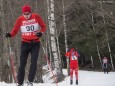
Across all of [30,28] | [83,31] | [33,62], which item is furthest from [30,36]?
[83,31]

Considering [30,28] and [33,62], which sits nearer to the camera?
[33,62]

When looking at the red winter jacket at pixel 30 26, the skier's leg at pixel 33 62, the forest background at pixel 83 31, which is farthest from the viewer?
the forest background at pixel 83 31

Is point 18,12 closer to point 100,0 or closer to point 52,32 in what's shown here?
point 52,32

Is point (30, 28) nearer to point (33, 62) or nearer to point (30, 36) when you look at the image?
point (30, 36)

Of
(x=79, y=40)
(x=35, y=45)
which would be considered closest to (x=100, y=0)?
(x=79, y=40)

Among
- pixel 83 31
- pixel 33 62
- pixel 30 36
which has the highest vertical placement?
pixel 30 36

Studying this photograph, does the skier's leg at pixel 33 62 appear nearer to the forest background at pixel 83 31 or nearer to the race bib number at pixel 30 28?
the race bib number at pixel 30 28

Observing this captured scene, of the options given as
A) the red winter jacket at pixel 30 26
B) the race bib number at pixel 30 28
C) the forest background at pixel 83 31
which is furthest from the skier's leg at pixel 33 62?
the forest background at pixel 83 31

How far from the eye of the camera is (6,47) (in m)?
16.8

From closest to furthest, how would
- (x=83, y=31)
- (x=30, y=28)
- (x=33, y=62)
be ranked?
(x=33, y=62)
(x=30, y=28)
(x=83, y=31)

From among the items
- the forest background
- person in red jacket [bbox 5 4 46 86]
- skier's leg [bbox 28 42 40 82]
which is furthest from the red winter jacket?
the forest background

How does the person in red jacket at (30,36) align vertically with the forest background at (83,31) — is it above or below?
above

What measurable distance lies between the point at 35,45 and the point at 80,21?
1256 inches

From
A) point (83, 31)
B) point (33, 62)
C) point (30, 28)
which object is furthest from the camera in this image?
point (83, 31)
